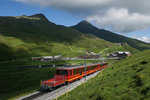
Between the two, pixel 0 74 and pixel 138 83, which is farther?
pixel 0 74

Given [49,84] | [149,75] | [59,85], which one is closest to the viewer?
[149,75]

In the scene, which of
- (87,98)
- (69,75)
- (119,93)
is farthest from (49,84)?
(119,93)

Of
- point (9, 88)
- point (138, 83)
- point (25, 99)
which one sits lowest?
point (9, 88)

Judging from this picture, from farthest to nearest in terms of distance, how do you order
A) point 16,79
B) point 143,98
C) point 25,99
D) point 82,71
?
point 16,79 → point 82,71 → point 25,99 → point 143,98

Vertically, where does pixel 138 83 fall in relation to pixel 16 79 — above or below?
above

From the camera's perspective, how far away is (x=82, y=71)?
42125mm

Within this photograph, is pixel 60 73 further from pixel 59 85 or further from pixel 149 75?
pixel 149 75

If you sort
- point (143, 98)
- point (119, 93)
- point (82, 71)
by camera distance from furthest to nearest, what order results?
point (82, 71) → point (119, 93) → point (143, 98)

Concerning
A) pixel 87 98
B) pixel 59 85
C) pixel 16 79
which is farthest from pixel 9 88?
pixel 87 98

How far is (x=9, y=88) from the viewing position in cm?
4878

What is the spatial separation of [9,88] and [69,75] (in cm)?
2894

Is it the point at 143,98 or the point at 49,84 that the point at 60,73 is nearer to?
the point at 49,84

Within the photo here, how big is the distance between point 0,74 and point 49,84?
47915 millimetres

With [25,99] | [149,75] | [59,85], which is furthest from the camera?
[59,85]
